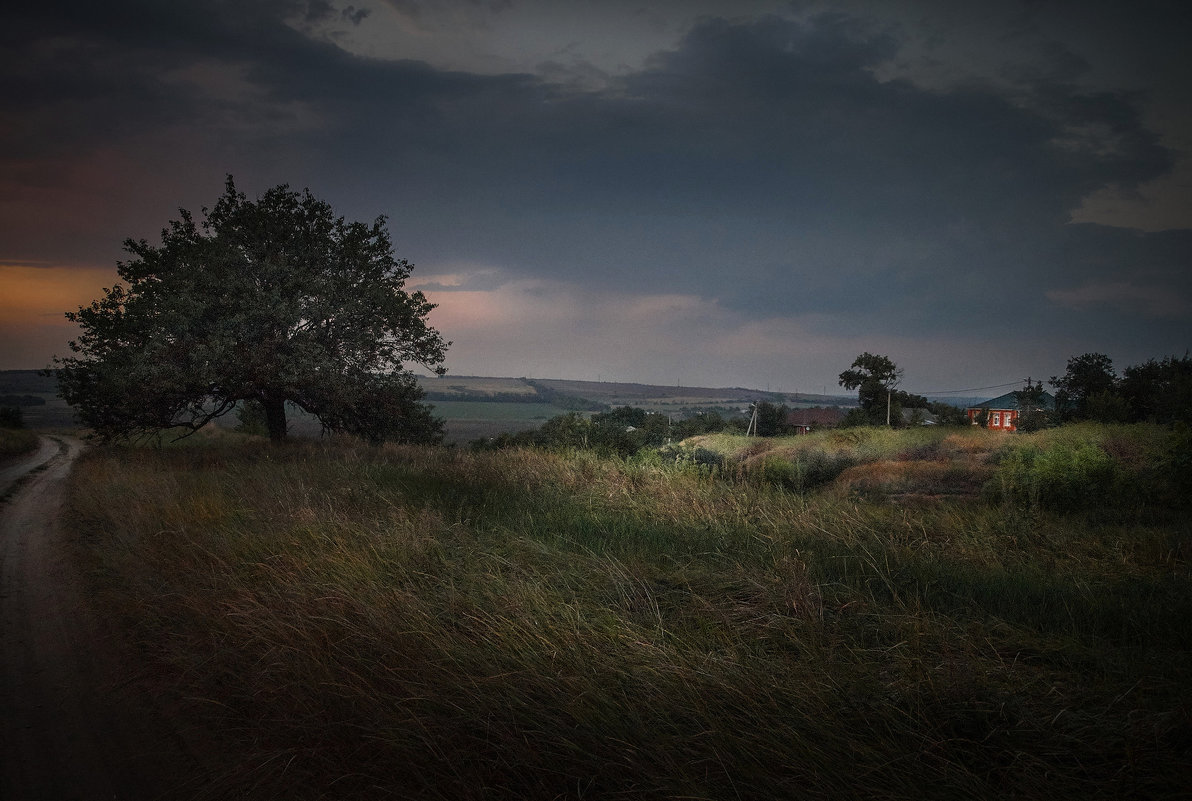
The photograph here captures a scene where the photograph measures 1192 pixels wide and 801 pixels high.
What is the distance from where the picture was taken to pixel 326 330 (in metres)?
17.2

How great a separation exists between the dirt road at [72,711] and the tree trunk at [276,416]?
11817 millimetres

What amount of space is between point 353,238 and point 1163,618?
1953 cm

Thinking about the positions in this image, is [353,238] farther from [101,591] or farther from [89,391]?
[101,591]

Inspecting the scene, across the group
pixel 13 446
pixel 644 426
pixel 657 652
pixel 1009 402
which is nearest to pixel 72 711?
pixel 657 652

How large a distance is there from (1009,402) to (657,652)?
73.2 meters

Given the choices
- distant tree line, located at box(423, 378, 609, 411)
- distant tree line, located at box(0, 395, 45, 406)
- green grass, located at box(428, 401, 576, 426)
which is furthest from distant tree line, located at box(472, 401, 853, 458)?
distant tree line, located at box(423, 378, 609, 411)

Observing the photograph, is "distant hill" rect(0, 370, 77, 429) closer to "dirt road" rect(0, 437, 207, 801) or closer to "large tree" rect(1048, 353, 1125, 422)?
"dirt road" rect(0, 437, 207, 801)

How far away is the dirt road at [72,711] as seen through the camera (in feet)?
11.2

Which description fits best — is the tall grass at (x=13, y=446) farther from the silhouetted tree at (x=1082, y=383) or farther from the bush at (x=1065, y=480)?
the silhouetted tree at (x=1082, y=383)

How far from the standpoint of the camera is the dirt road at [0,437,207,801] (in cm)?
341

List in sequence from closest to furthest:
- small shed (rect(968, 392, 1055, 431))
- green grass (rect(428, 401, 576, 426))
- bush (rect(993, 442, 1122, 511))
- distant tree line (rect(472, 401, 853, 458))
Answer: bush (rect(993, 442, 1122, 511)) < distant tree line (rect(472, 401, 853, 458)) < small shed (rect(968, 392, 1055, 431)) < green grass (rect(428, 401, 576, 426))

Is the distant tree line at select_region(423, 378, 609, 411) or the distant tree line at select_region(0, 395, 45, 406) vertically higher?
the distant tree line at select_region(423, 378, 609, 411)

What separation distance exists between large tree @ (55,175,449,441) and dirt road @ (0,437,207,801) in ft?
30.7

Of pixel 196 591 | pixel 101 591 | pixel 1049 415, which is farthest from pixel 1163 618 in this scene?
pixel 1049 415
